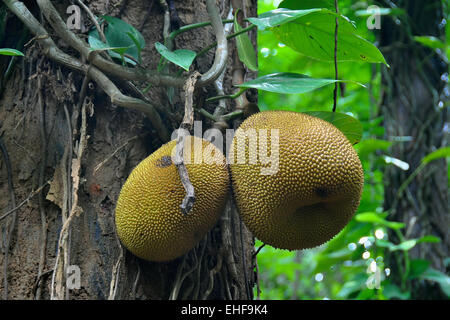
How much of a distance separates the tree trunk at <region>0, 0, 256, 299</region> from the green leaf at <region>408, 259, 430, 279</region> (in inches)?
40.3

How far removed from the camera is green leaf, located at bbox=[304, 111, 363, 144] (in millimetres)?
1001

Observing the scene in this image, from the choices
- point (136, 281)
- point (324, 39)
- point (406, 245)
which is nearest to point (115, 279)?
point (136, 281)

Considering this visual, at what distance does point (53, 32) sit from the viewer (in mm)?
983

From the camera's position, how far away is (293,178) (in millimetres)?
811

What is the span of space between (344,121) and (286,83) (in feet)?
0.60

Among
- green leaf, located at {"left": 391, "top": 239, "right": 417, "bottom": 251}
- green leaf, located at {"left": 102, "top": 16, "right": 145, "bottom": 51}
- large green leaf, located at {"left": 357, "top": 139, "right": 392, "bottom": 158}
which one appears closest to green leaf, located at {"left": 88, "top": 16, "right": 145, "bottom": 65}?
green leaf, located at {"left": 102, "top": 16, "right": 145, "bottom": 51}

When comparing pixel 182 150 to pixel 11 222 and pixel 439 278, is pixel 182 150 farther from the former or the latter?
pixel 439 278

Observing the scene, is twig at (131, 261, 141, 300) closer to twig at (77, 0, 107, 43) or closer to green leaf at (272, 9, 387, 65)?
twig at (77, 0, 107, 43)

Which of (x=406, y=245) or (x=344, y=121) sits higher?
(x=344, y=121)

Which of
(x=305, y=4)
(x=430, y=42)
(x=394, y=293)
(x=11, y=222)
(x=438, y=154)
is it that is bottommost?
(x=394, y=293)

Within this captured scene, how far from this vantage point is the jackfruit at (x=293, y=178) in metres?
0.81
